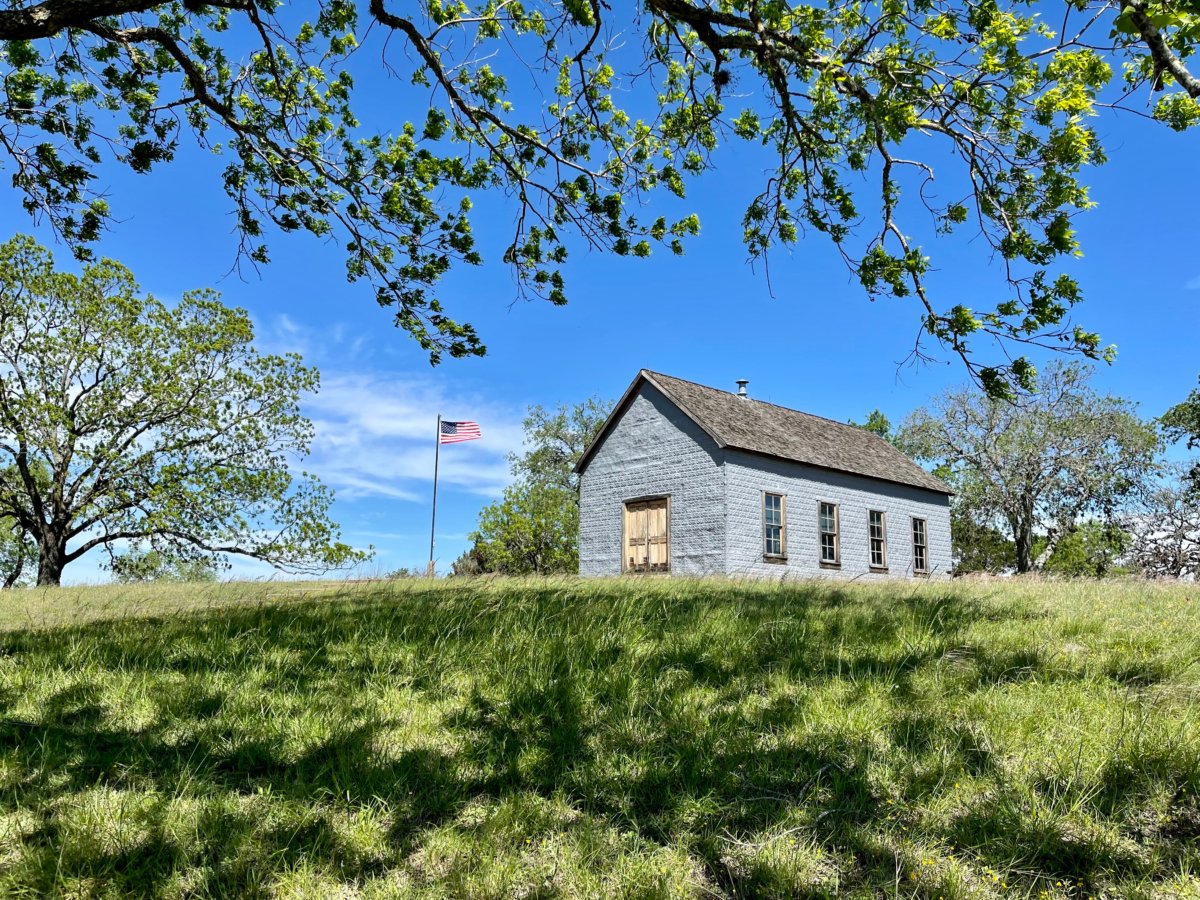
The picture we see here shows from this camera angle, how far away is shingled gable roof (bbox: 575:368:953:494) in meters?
22.2

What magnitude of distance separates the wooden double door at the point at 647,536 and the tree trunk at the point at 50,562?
1821 centimetres

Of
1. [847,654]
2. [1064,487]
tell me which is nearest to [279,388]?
[847,654]

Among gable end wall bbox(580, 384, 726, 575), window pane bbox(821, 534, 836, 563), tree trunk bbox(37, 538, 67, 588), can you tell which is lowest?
tree trunk bbox(37, 538, 67, 588)

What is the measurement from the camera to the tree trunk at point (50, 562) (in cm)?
2272

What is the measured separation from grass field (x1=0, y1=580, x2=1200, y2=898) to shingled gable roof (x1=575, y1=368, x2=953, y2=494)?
583 inches

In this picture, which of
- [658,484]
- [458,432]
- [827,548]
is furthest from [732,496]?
[458,432]

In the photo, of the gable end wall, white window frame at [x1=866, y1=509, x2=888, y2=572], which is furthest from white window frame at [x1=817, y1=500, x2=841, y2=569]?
the gable end wall

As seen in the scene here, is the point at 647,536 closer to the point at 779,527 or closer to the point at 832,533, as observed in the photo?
the point at 779,527

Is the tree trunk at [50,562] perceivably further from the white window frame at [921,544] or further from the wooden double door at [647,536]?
the white window frame at [921,544]

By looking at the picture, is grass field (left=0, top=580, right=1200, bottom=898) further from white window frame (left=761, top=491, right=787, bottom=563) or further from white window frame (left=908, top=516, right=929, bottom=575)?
white window frame (left=908, top=516, right=929, bottom=575)

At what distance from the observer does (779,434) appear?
2452cm

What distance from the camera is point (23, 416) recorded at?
22109mm

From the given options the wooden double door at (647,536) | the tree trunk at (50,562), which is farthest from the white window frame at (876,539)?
the tree trunk at (50,562)

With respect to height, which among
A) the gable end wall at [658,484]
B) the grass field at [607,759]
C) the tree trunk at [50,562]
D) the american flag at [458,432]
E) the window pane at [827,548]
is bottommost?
the grass field at [607,759]
